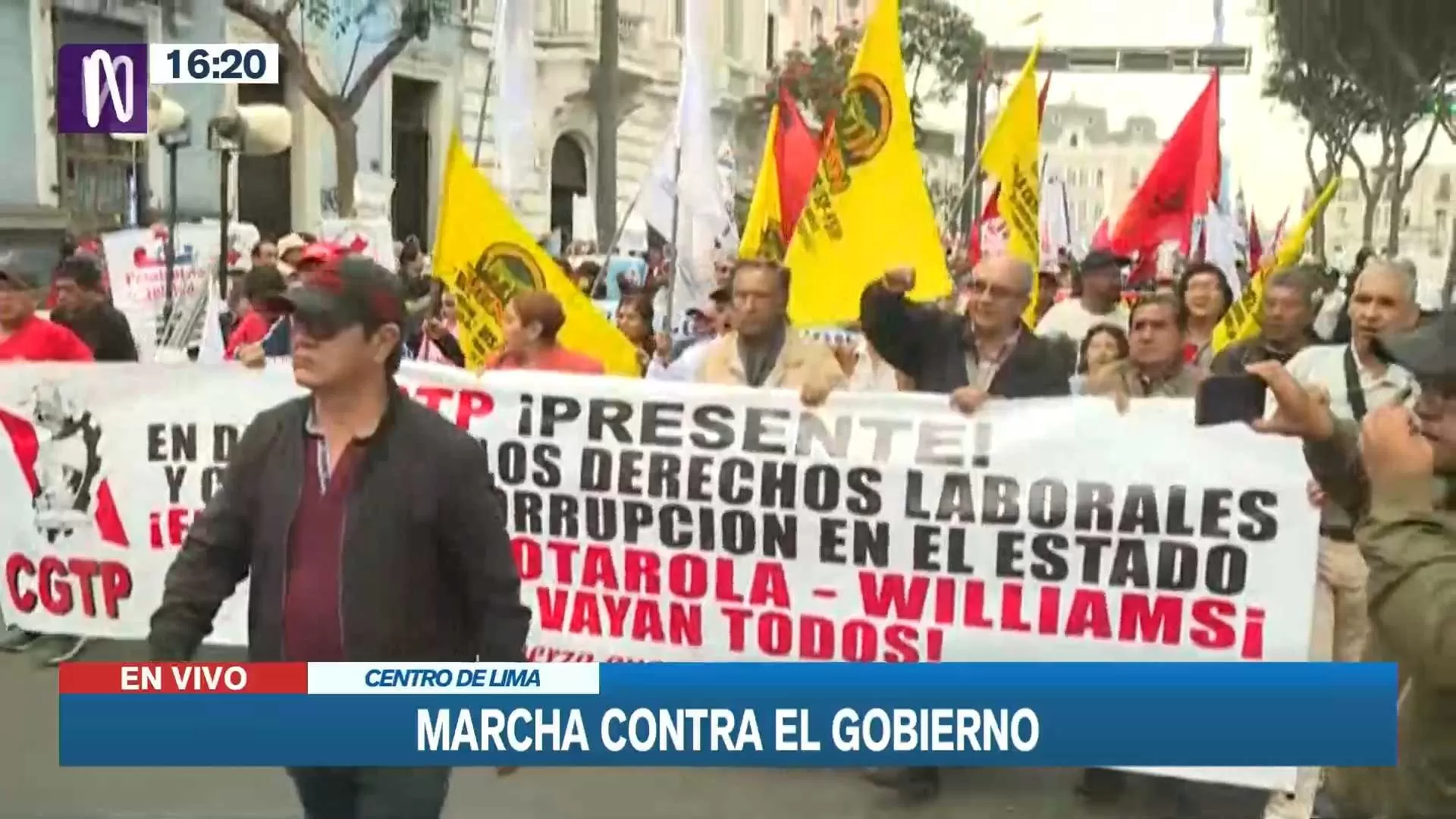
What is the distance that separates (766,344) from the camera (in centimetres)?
516

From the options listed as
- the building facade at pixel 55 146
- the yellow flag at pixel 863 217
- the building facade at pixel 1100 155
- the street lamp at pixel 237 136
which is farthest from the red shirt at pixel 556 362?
the building facade at pixel 1100 155

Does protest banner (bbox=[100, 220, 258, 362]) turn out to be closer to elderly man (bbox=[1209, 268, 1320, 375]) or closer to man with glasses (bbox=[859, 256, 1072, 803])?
man with glasses (bbox=[859, 256, 1072, 803])

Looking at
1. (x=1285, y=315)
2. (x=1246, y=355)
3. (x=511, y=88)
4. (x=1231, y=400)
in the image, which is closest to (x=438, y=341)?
(x=511, y=88)

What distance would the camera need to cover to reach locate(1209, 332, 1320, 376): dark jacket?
5094 mm

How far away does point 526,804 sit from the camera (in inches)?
174

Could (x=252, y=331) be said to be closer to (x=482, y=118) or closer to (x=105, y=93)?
(x=105, y=93)

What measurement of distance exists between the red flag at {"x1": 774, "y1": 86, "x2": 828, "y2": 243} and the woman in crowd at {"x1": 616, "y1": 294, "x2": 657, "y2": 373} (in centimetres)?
78

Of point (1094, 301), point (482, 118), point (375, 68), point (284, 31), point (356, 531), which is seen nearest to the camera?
point (356, 531)

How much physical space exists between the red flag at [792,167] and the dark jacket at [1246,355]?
104 inches

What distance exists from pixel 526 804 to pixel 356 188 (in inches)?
502

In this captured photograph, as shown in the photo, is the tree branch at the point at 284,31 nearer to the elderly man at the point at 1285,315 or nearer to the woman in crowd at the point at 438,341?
the woman in crowd at the point at 438,341

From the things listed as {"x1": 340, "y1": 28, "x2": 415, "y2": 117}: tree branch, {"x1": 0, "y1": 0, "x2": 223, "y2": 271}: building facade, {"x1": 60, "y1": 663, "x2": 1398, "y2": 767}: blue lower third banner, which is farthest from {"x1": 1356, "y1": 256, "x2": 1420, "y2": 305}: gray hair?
{"x1": 340, "y1": 28, "x2": 415, "y2": 117}: tree branch

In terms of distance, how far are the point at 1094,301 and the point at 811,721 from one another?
167 inches

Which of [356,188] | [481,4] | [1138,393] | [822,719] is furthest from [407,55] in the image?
[822,719]
